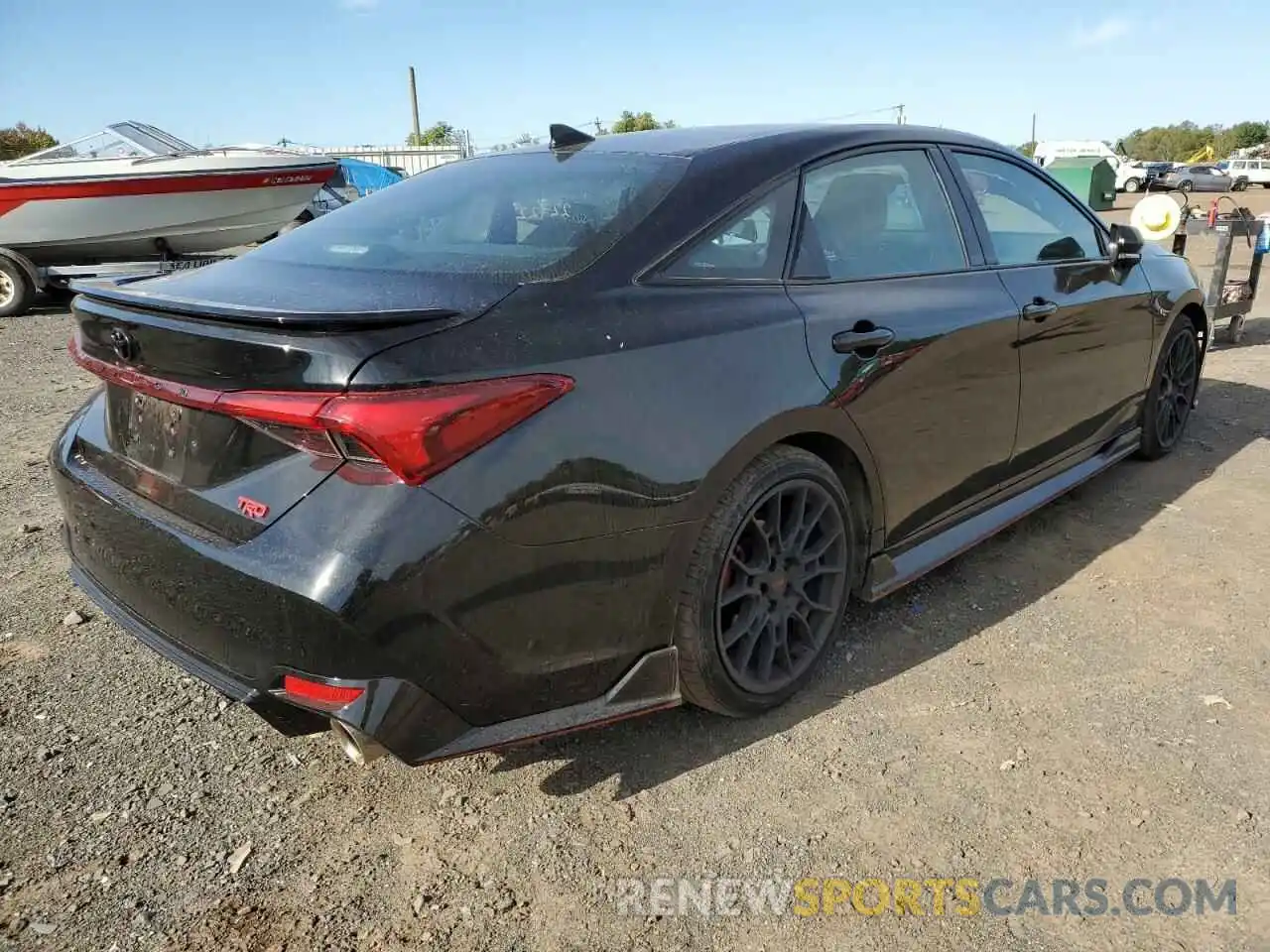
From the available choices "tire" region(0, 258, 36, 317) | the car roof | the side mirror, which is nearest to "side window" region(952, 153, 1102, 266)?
the side mirror

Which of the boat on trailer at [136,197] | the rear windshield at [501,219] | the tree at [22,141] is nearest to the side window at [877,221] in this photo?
the rear windshield at [501,219]

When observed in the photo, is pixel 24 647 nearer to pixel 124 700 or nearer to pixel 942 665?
pixel 124 700

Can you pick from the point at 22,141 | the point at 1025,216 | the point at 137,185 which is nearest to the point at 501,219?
the point at 1025,216

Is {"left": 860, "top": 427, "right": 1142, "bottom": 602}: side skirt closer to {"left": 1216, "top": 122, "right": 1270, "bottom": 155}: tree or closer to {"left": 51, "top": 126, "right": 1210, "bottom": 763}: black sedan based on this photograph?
{"left": 51, "top": 126, "right": 1210, "bottom": 763}: black sedan

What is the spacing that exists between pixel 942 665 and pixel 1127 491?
82.1 inches

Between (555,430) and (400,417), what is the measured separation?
327mm

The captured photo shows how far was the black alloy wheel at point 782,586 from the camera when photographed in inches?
96.2

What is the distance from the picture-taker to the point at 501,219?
2.56 metres

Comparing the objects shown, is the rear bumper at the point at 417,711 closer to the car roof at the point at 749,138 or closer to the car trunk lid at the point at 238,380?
the car trunk lid at the point at 238,380

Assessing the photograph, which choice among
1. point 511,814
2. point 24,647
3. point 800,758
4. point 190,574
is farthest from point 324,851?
point 24,647

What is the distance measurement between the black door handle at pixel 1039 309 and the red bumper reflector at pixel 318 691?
263 centimetres

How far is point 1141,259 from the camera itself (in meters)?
4.19

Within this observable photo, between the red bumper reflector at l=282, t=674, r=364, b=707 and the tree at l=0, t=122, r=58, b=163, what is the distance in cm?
3172

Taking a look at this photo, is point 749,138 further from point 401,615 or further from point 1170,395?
point 1170,395
